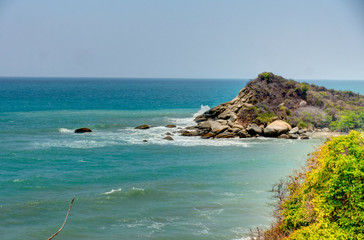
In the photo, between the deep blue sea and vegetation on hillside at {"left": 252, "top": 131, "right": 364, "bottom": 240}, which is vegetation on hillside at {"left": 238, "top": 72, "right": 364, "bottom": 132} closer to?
the deep blue sea

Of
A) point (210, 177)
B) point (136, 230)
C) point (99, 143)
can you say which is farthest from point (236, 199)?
point (99, 143)

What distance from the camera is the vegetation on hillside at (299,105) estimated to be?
60.1 meters

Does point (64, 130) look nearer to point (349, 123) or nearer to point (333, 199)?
point (349, 123)

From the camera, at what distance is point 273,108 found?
208ft

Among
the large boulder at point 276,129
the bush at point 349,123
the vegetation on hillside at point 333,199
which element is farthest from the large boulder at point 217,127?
the vegetation on hillside at point 333,199

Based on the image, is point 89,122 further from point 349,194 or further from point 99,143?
point 349,194

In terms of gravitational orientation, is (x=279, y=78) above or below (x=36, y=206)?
above

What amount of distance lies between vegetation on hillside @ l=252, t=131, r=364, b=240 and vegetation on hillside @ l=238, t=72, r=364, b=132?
41.1m

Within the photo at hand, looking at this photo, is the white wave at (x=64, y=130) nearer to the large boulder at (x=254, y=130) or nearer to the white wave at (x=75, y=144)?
the white wave at (x=75, y=144)

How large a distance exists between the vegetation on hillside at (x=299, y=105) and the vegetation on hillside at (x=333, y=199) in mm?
41082

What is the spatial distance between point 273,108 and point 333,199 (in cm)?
4673

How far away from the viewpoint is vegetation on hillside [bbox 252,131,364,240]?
16.6 m

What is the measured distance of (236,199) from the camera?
3020 centimetres

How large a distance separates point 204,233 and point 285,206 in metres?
6.58
